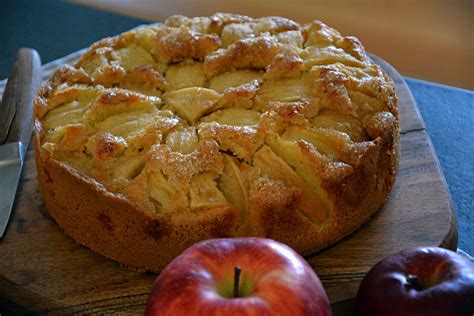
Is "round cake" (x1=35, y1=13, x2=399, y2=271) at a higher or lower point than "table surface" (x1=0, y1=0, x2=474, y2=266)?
higher

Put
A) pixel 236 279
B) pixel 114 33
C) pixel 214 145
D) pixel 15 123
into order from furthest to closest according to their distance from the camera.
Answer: pixel 114 33 < pixel 15 123 < pixel 214 145 < pixel 236 279

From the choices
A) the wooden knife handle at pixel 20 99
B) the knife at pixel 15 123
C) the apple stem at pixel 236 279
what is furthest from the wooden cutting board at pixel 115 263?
the apple stem at pixel 236 279

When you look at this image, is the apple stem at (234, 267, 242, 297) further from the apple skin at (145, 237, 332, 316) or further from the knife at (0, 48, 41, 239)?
the knife at (0, 48, 41, 239)

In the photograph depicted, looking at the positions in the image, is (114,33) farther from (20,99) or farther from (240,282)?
(240,282)

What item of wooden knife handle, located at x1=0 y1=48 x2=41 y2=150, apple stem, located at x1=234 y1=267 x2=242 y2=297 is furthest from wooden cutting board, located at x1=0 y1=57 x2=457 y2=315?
apple stem, located at x1=234 y1=267 x2=242 y2=297

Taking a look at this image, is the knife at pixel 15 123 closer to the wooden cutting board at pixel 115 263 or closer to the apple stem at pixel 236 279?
the wooden cutting board at pixel 115 263

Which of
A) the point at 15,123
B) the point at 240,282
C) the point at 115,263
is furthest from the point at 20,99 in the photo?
the point at 240,282

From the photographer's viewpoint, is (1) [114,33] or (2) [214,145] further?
(1) [114,33]
